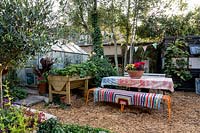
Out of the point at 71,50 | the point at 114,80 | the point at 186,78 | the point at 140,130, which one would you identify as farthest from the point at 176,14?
the point at 140,130

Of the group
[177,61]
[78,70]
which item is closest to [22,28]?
[78,70]

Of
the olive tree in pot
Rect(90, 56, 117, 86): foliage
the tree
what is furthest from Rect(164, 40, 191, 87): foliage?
the tree

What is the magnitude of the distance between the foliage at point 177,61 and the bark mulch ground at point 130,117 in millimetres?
2212

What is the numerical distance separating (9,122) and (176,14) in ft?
28.9

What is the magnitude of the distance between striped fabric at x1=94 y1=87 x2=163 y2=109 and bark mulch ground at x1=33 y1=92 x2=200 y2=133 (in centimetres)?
23

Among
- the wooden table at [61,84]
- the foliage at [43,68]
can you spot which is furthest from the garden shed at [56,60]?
the wooden table at [61,84]

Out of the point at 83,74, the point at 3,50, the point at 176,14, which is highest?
the point at 176,14

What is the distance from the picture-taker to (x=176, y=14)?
922cm

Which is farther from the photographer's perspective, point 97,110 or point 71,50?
point 71,50

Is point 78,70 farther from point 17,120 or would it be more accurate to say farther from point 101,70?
point 17,120

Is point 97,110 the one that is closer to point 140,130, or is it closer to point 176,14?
point 140,130

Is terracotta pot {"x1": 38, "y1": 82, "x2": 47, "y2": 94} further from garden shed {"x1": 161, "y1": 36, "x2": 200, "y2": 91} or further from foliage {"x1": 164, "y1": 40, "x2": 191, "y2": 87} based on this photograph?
garden shed {"x1": 161, "y1": 36, "x2": 200, "y2": 91}

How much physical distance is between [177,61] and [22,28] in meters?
6.43

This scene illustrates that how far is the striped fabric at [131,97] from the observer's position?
Answer: 166 inches
